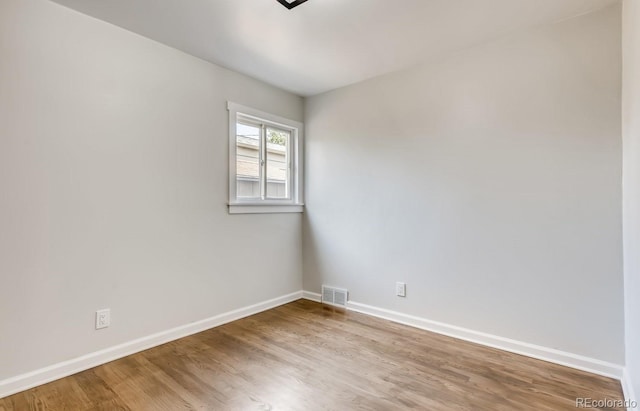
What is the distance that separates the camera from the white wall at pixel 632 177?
57.9 inches

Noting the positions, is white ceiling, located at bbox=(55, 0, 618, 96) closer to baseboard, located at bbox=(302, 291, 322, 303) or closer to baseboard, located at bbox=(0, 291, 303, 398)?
baseboard, located at bbox=(0, 291, 303, 398)

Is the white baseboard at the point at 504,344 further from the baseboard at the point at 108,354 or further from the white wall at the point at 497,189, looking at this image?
the baseboard at the point at 108,354

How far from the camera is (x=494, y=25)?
226 cm

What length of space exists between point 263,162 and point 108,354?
2.10 meters

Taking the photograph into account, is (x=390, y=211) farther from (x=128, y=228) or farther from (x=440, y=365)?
(x=128, y=228)

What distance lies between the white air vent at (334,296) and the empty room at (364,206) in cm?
21

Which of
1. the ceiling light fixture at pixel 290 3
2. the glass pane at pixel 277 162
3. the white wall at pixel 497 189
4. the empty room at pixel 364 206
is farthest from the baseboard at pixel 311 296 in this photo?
the ceiling light fixture at pixel 290 3

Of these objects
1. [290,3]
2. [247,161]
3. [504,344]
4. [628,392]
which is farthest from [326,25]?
[628,392]

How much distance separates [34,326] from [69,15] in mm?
1982

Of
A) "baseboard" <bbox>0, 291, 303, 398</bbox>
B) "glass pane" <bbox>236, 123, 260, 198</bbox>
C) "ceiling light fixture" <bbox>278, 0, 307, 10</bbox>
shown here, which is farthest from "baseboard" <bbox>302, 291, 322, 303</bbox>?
"ceiling light fixture" <bbox>278, 0, 307, 10</bbox>

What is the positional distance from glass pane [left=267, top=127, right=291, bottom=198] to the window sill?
143mm

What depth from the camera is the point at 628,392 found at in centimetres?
176

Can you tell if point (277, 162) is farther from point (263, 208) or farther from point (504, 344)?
point (504, 344)

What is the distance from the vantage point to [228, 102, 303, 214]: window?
3053 mm
